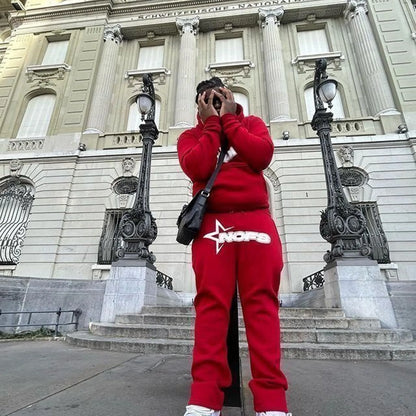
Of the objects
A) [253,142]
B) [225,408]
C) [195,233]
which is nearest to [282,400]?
[225,408]

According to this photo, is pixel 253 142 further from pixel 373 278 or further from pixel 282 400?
pixel 373 278

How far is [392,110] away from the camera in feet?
39.0

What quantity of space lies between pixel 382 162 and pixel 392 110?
2.72m

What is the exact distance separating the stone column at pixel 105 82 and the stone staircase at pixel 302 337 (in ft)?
35.7

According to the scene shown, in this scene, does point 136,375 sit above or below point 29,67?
below

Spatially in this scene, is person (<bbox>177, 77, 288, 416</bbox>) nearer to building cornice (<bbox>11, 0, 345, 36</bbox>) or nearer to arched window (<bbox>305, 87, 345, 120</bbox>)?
arched window (<bbox>305, 87, 345, 120</bbox>)

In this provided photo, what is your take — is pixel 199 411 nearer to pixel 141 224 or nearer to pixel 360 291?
pixel 360 291

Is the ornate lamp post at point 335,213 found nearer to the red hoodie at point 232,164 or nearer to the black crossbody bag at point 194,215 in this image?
the red hoodie at point 232,164

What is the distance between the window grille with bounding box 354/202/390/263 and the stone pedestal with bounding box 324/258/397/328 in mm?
4027

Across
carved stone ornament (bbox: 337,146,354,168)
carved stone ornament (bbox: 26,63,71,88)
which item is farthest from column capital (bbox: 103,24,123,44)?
carved stone ornament (bbox: 337,146,354,168)

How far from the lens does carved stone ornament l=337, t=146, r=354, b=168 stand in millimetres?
11062

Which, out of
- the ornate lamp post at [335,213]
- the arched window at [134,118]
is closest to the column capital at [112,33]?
the arched window at [134,118]

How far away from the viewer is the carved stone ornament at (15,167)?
12.3 m

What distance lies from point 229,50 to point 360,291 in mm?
15182
